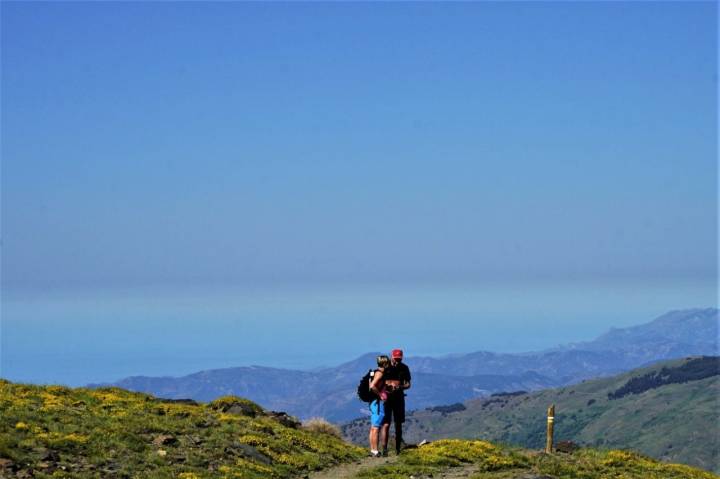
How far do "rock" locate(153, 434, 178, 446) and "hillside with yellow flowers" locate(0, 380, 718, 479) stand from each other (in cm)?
4

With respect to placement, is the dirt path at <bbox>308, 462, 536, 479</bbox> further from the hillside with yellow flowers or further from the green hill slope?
the green hill slope

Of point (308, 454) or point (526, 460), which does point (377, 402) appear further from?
point (526, 460)

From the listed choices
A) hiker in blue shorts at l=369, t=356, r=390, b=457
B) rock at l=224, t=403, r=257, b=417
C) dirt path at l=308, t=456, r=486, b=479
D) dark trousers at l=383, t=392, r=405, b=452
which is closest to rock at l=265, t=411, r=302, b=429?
rock at l=224, t=403, r=257, b=417

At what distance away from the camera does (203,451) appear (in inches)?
1158

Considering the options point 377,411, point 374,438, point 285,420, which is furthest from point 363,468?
point 285,420

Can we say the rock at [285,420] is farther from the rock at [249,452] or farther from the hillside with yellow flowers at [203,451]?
the rock at [249,452]

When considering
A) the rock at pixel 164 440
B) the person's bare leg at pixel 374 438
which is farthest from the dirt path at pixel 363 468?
the rock at pixel 164 440

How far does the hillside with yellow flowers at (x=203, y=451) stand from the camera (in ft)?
85.3

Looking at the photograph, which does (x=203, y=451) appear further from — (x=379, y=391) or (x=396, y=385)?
(x=396, y=385)

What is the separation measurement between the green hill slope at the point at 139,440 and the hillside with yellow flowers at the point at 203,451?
39 millimetres

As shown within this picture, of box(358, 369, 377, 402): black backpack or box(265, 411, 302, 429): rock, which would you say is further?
box(265, 411, 302, 429): rock

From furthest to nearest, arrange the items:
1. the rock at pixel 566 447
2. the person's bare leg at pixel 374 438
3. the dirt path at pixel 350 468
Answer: the rock at pixel 566 447
the person's bare leg at pixel 374 438
the dirt path at pixel 350 468

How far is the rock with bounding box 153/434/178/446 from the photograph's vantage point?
96.5 ft

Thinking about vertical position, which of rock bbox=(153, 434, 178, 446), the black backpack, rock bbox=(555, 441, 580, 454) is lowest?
rock bbox=(555, 441, 580, 454)
